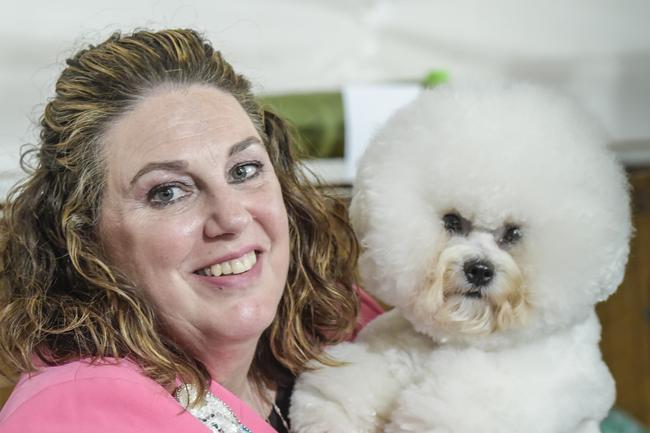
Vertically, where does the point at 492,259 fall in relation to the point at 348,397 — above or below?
above

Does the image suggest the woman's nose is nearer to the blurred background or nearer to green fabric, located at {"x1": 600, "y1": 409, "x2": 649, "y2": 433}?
the blurred background

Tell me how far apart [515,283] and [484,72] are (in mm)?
1567

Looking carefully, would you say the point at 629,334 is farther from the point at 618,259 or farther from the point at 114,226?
the point at 114,226

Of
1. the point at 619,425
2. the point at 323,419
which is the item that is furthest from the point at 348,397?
the point at 619,425

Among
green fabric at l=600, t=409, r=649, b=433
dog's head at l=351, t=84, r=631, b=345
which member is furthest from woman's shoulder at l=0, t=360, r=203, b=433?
green fabric at l=600, t=409, r=649, b=433

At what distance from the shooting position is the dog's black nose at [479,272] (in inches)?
41.9

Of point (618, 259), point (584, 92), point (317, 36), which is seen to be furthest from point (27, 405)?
point (584, 92)

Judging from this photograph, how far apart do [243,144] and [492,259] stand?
1.20 ft

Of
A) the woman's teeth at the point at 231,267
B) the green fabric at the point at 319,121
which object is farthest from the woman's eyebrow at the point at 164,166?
the green fabric at the point at 319,121

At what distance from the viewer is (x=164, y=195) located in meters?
1.08

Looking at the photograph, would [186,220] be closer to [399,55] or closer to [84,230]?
[84,230]

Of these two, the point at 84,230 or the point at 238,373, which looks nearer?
the point at 84,230

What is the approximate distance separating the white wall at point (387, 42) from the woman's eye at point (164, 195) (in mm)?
866

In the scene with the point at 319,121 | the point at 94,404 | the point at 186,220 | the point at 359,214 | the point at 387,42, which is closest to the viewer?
the point at 94,404
